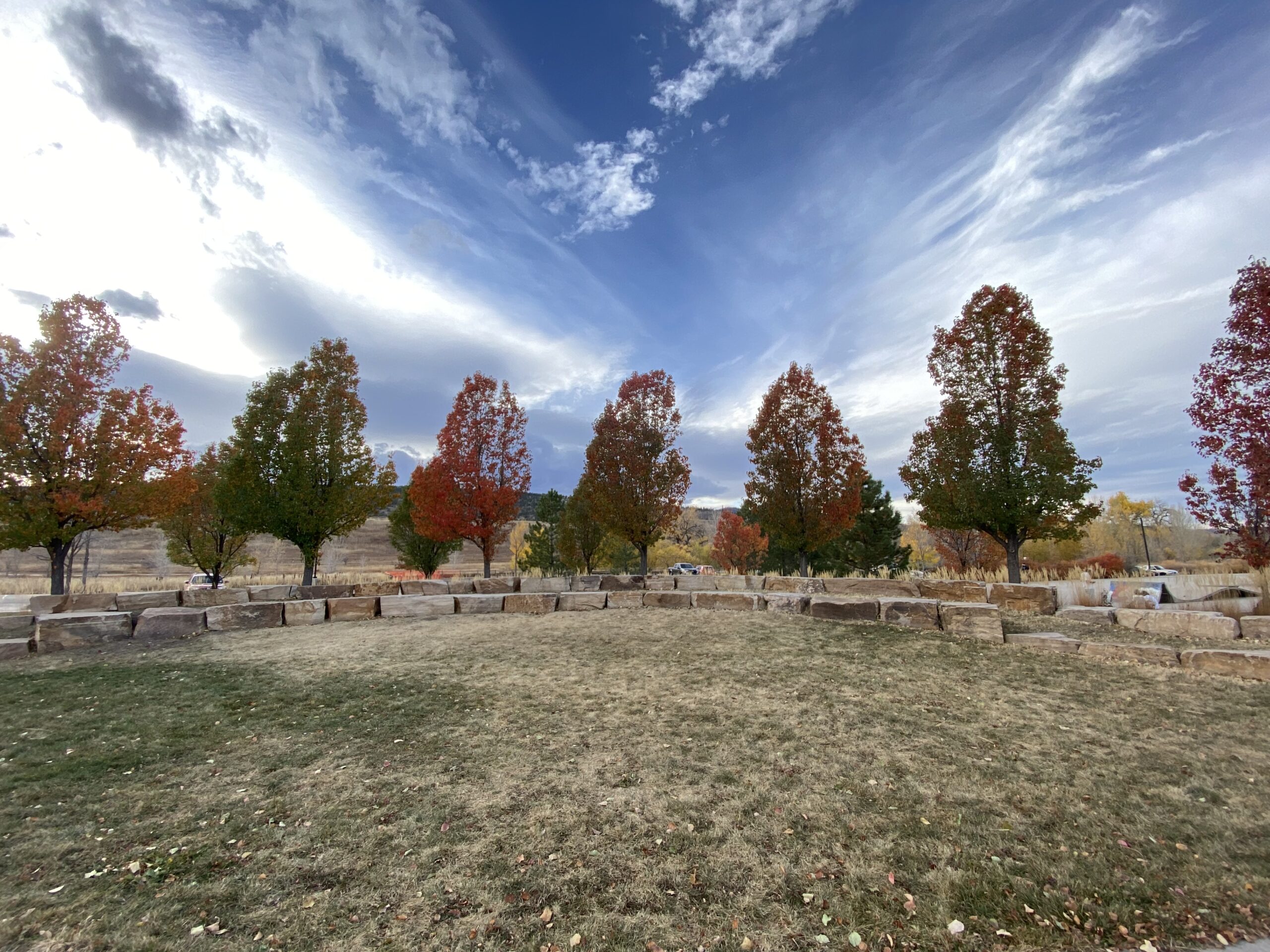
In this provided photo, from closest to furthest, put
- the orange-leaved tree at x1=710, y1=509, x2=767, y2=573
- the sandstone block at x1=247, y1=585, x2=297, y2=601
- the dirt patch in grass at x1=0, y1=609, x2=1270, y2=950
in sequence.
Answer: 1. the dirt patch in grass at x1=0, y1=609, x2=1270, y2=950
2. the sandstone block at x1=247, y1=585, x2=297, y2=601
3. the orange-leaved tree at x1=710, y1=509, x2=767, y2=573

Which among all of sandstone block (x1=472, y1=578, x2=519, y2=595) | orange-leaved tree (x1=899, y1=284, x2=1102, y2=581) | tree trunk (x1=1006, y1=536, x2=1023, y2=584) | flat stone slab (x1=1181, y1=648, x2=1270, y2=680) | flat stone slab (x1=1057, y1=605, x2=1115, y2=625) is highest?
orange-leaved tree (x1=899, y1=284, x2=1102, y2=581)

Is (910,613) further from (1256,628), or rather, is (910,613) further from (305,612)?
(305,612)

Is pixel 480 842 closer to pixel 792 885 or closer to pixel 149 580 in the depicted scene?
pixel 792 885

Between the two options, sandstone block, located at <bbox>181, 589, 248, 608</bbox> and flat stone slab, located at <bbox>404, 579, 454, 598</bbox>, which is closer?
sandstone block, located at <bbox>181, 589, 248, 608</bbox>

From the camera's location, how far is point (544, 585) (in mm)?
15438

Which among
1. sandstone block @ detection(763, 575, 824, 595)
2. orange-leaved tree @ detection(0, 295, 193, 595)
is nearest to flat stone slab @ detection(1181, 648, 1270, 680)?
sandstone block @ detection(763, 575, 824, 595)

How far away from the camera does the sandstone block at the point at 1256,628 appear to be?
784 cm

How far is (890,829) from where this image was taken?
3361 mm

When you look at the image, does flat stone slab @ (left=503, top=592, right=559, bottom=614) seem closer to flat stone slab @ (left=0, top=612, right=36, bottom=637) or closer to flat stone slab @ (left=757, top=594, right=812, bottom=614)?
flat stone slab @ (left=757, top=594, right=812, bottom=614)

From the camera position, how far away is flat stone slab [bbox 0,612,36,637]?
9656 mm

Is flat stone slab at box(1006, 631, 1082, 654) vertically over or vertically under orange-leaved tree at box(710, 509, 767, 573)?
under

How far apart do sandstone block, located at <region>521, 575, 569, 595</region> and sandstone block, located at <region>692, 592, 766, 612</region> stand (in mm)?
4521

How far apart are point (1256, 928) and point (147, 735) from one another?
783 cm

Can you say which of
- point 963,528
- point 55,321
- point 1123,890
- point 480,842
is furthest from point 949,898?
point 55,321
